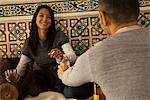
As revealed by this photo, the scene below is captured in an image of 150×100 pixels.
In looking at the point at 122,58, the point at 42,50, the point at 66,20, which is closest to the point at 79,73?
the point at 122,58

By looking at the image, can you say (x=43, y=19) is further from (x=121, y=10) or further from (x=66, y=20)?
(x=121, y=10)

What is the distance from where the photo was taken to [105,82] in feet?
3.69

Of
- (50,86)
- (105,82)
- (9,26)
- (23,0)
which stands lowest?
(50,86)

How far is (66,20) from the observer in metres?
3.22

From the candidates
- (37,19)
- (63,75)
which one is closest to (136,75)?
(63,75)

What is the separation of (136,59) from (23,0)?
89.8 inches

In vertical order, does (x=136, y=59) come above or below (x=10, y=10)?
below

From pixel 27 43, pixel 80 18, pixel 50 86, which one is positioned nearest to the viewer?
pixel 50 86

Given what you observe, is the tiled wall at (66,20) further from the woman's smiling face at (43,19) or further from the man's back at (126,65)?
the man's back at (126,65)

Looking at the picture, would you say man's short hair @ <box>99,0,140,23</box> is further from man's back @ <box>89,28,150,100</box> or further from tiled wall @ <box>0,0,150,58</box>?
tiled wall @ <box>0,0,150,58</box>

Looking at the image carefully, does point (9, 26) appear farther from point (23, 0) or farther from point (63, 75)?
point (63, 75)

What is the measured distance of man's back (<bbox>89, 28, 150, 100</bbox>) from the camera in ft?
A: 3.54

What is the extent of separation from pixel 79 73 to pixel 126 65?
0.19 metres

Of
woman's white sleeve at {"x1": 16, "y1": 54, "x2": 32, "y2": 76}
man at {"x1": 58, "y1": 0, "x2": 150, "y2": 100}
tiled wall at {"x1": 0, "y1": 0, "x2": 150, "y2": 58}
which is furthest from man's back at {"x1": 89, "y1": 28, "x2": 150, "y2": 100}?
tiled wall at {"x1": 0, "y1": 0, "x2": 150, "y2": 58}
